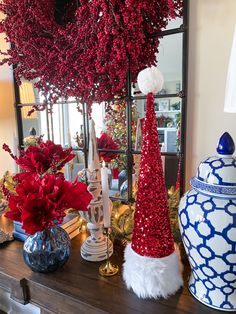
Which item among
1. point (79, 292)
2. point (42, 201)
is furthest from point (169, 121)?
point (79, 292)

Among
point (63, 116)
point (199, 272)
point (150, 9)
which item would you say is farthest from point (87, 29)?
point (199, 272)

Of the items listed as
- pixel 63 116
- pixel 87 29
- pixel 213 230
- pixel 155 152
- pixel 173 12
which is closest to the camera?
pixel 213 230

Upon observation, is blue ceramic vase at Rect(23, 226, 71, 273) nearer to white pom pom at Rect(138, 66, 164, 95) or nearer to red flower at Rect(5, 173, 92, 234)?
red flower at Rect(5, 173, 92, 234)

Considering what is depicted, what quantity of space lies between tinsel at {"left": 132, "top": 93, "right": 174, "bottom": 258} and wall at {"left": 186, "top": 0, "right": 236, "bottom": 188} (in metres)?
0.31

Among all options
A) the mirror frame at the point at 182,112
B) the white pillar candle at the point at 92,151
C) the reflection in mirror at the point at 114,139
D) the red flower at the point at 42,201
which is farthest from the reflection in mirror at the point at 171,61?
the red flower at the point at 42,201

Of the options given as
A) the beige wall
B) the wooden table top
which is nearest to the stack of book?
the wooden table top

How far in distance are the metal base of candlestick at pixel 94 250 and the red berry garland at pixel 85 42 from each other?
0.57 m

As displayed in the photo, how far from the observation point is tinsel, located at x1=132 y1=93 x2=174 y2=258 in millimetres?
697

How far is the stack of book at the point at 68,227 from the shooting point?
3.34ft

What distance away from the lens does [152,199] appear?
0.70m

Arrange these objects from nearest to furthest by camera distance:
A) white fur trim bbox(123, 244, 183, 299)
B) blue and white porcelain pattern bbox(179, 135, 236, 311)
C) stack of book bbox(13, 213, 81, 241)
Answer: blue and white porcelain pattern bbox(179, 135, 236, 311) < white fur trim bbox(123, 244, 183, 299) < stack of book bbox(13, 213, 81, 241)

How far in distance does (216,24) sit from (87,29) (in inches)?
18.1

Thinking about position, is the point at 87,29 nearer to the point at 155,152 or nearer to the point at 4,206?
the point at 155,152

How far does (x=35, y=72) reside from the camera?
1.14m
